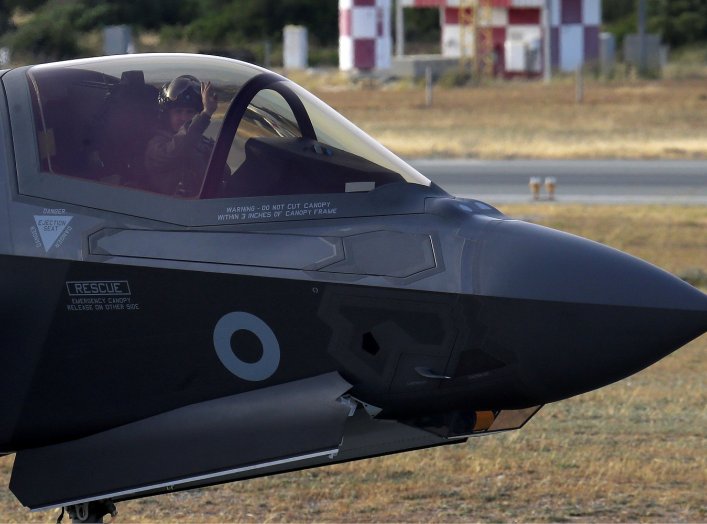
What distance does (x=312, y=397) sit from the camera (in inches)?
193

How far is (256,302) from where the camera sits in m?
4.94

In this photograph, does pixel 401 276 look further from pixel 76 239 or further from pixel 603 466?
pixel 603 466

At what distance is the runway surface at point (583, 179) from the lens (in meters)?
26.6

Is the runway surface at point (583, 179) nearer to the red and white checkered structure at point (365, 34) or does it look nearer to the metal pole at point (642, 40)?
the metal pole at point (642, 40)

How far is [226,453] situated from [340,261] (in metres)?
0.84

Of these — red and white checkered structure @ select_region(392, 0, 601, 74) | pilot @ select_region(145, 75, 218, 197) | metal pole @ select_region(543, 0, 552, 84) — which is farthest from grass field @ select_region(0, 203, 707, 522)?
red and white checkered structure @ select_region(392, 0, 601, 74)

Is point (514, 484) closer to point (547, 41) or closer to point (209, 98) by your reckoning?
point (209, 98)

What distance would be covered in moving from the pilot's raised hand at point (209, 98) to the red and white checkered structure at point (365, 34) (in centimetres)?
5828

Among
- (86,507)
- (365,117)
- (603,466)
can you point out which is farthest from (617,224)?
(365,117)

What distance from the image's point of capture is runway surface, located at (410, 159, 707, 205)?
26.6 m

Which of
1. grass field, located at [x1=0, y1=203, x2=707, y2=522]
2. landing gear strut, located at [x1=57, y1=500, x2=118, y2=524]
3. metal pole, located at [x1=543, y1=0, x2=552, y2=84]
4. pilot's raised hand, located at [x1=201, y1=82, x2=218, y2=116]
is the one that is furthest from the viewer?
metal pole, located at [x1=543, y1=0, x2=552, y2=84]

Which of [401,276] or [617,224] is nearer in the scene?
[401,276]

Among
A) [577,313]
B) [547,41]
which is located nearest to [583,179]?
[577,313]

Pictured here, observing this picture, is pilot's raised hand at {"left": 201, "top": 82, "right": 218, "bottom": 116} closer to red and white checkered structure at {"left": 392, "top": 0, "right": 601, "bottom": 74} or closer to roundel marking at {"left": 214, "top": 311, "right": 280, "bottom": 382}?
roundel marking at {"left": 214, "top": 311, "right": 280, "bottom": 382}
